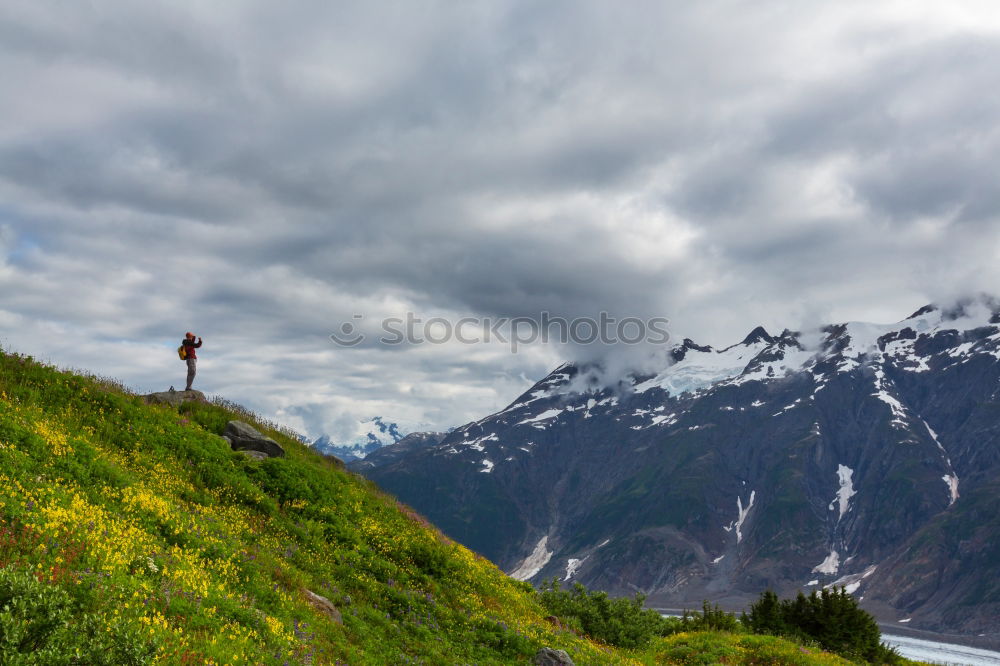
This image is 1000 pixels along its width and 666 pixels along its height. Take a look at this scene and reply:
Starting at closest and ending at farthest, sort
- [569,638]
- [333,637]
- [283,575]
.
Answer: [333,637] → [283,575] → [569,638]

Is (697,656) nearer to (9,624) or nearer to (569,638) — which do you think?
(569,638)

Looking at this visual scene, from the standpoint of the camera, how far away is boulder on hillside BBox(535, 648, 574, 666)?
2119 cm

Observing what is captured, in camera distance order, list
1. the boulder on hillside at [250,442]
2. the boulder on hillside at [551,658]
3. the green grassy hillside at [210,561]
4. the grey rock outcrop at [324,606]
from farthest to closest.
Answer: the boulder on hillside at [250,442]
the boulder on hillside at [551,658]
the grey rock outcrop at [324,606]
the green grassy hillside at [210,561]

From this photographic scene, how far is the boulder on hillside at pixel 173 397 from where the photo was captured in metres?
31.0

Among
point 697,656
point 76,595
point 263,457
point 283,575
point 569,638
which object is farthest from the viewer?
point 697,656

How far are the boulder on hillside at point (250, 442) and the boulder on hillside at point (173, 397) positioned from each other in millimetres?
3202

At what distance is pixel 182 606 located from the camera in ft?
44.1

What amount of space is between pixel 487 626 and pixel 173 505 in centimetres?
1129

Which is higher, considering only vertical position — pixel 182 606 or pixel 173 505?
pixel 173 505

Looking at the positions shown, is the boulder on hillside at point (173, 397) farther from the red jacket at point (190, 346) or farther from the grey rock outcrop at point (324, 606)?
the grey rock outcrop at point (324, 606)

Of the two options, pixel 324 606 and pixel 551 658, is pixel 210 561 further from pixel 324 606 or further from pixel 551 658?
pixel 551 658

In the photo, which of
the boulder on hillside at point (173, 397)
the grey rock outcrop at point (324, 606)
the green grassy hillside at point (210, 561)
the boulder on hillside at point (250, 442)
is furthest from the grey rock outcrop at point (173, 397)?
the grey rock outcrop at point (324, 606)

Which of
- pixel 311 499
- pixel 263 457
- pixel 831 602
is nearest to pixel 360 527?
pixel 311 499

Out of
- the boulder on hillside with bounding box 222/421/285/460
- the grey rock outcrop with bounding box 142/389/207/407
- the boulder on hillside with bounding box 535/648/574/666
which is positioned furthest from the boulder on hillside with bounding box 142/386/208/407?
the boulder on hillside with bounding box 535/648/574/666
